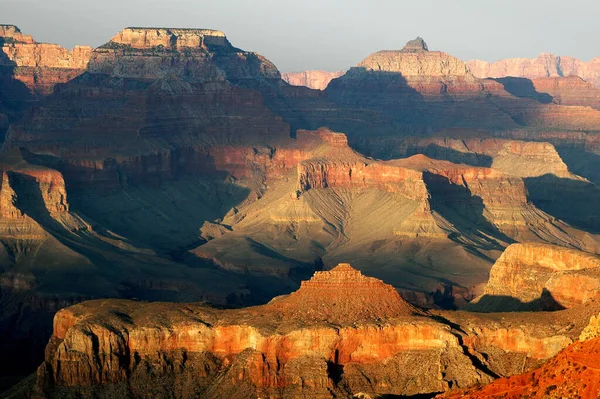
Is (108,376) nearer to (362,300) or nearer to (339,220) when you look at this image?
(362,300)

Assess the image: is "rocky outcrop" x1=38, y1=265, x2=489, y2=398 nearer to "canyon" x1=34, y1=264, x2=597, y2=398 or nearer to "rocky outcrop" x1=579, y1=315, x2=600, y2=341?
"canyon" x1=34, y1=264, x2=597, y2=398

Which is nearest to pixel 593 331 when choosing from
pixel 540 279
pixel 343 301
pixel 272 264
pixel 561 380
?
pixel 561 380

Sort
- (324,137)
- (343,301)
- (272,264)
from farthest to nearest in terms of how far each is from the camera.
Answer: (324,137), (272,264), (343,301)

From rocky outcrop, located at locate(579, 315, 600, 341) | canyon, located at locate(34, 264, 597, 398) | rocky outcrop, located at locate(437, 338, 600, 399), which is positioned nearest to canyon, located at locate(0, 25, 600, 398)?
canyon, located at locate(34, 264, 597, 398)

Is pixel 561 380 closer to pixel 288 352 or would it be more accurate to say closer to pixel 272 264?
pixel 288 352

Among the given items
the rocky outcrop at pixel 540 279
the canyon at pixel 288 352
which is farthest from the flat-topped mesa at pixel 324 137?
the canyon at pixel 288 352
